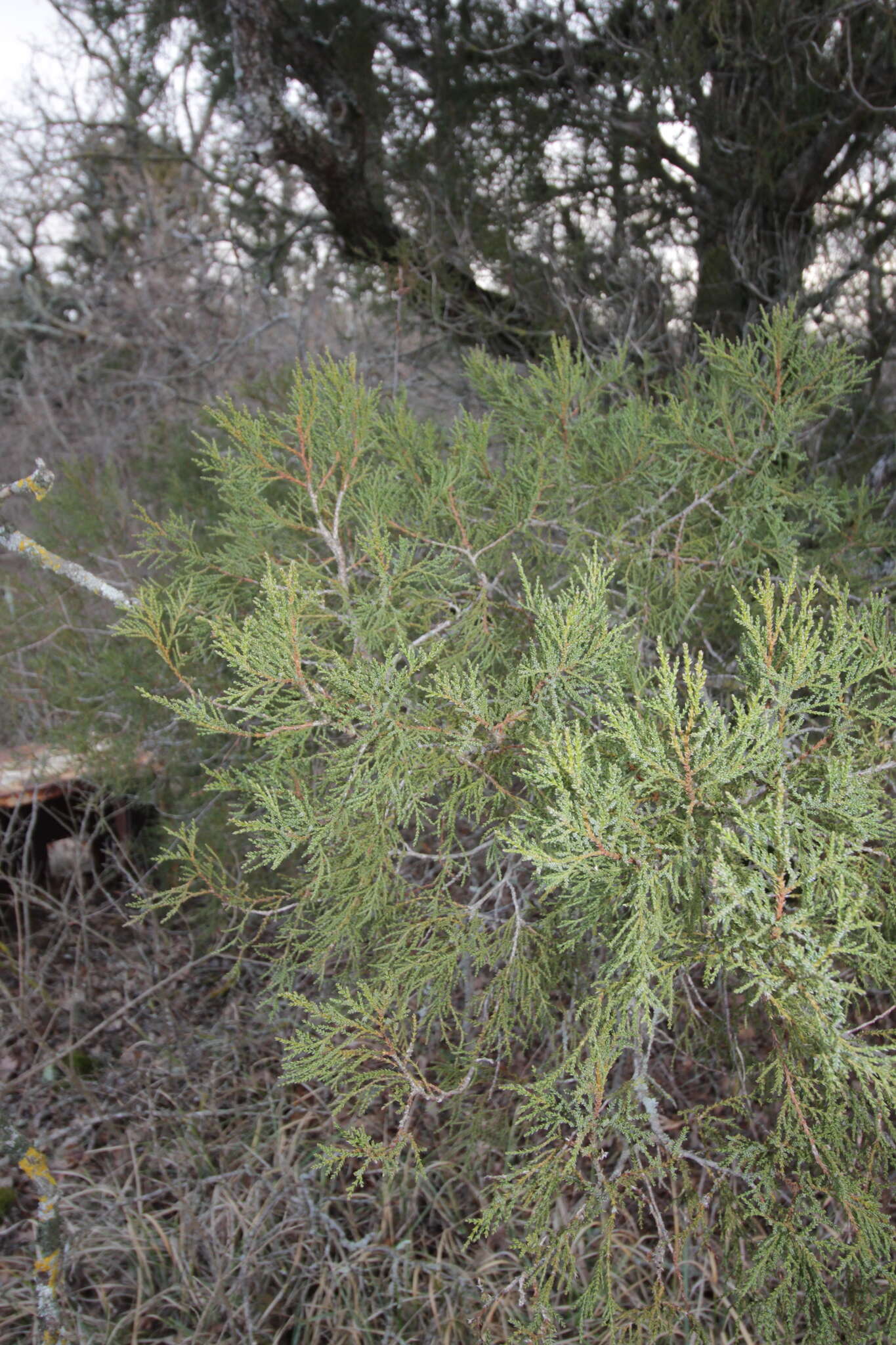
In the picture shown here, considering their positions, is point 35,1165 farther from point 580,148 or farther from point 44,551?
point 580,148

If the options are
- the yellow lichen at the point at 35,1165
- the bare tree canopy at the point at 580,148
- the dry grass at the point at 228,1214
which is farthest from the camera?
the bare tree canopy at the point at 580,148

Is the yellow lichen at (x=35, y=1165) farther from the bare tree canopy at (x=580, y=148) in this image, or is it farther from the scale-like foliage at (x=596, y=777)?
the bare tree canopy at (x=580, y=148)

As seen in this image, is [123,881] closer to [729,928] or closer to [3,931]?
[3,931]

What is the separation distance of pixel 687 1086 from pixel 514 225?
4498mm

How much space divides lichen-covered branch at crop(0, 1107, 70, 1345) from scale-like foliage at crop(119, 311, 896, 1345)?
2.76 feet

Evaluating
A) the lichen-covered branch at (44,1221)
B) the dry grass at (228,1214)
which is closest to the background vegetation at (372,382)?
the dry grass at (228,1214)

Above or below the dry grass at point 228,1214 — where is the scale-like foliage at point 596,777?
above

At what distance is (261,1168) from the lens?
3.05 metres

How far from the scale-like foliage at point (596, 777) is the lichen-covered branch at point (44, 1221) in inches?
33.2

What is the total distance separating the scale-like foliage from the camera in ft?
3.95

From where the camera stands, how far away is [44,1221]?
2082 millimetres

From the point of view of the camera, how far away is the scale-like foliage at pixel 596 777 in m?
1.20


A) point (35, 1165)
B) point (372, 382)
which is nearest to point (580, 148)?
point (372, 382)

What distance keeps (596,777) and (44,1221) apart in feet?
6.43
